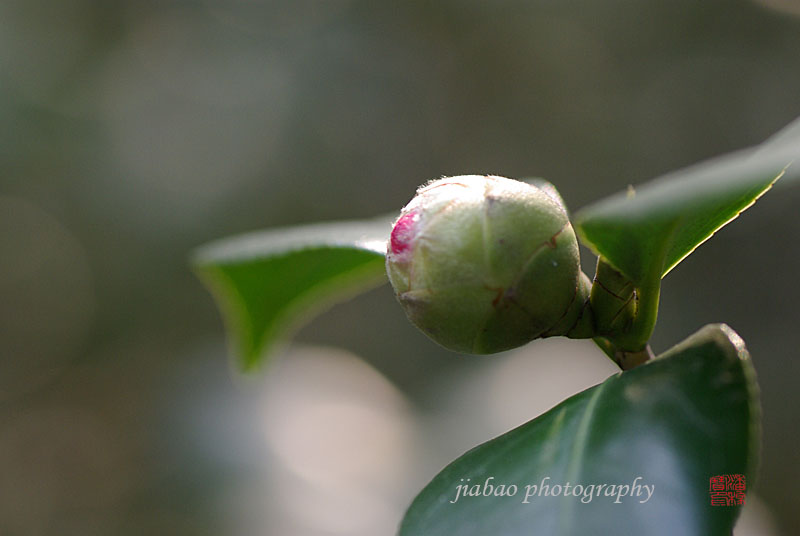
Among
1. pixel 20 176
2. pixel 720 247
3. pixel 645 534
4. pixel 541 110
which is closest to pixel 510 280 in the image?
pixel 645 534

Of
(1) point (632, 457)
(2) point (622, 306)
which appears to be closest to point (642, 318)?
(2) point (622, 306)

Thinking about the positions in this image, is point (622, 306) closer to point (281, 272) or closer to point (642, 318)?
point (642, 318)

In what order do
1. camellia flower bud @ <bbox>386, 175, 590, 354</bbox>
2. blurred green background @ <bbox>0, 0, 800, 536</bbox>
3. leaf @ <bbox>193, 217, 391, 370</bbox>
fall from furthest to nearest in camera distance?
blurred green background @ <bbox>0, 0, 800, 536</bbox>
leaf @ <bbox>193, 217, 391, 370</bbox>
camellia flower bud @ <bbox>386, 175, 590, 354</bbox>

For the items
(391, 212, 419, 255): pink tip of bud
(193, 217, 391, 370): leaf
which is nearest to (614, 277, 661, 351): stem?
(391, 212, 419, 255): pink tip of bud

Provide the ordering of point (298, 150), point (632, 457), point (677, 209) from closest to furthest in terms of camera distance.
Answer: point (677, 209) → point (632, 457) → point (298, 150)

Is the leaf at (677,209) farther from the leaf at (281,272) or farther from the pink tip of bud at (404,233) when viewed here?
the leaf at (281,272)

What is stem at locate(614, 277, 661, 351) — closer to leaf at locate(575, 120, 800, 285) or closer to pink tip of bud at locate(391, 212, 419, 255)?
leaf at locate(575, 120, 800, 285)
